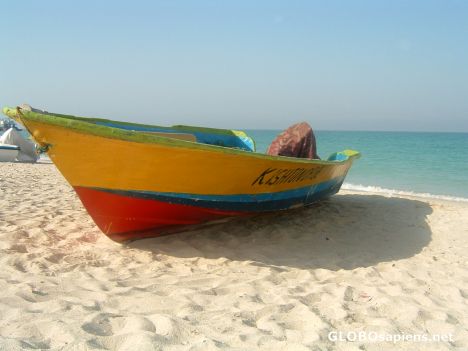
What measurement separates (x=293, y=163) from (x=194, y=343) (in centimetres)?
251

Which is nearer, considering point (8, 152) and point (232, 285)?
point (232, 285)

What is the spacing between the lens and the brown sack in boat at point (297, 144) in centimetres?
592

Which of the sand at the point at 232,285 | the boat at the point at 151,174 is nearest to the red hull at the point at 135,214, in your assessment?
the boat at the point at 151,174

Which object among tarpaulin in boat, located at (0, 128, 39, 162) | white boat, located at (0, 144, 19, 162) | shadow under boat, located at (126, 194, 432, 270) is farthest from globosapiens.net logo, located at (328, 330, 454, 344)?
white boat, located at (0, 144, 19, 162)

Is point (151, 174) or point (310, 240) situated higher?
point (151, 174)

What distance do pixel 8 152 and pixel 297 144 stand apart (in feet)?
39.1

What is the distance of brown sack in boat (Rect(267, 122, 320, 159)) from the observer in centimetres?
592

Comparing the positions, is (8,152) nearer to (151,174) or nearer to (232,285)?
(151,174)

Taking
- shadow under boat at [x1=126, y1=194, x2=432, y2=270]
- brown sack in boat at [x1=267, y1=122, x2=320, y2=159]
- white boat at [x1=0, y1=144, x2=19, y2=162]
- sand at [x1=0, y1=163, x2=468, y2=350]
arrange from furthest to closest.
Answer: white boat at [x1=0, y1=144, x2=19, y2=162] → brown sack in boat at [x1=267, y1=122, x2=320, y2=159] → shadow under boat at [x1=126, y1=194, x2=432, y2=270] → sand at [x1=0, y1=163, x2=468, y2=350]

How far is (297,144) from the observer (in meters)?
5.94

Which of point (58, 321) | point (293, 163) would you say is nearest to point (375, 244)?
point (293, 163)

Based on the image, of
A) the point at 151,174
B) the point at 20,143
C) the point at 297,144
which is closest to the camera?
the point at 151,174

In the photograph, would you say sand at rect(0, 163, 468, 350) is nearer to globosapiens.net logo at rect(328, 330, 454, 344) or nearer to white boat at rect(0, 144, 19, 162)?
globosapiens.net logo at rect(328, 330, 454, 344)

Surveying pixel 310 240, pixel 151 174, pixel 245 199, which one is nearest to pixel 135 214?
pixel 151 174
